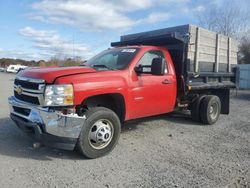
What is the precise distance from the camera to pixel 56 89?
4.68m

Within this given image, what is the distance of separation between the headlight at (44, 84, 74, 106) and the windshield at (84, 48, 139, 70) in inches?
A: 48.5

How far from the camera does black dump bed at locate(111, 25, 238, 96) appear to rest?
7082 millimetres

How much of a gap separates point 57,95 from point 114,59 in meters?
1.99

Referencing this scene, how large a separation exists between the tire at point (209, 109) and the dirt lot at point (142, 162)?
766 mm

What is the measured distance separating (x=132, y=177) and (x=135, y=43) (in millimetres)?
4372

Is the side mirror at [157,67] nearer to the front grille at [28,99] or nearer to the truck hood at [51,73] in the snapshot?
the truck hood at [51,73]

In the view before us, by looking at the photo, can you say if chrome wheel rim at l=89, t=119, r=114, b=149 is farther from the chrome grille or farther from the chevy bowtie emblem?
the chevy bowtie emblem

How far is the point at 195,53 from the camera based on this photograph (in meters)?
7.40

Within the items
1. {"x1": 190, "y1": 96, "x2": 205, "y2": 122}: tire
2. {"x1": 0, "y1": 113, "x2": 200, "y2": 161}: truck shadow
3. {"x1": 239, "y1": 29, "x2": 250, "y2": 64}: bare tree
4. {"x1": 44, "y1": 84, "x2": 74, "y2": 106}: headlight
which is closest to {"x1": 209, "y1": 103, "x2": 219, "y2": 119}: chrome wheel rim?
{"x1": 190, "y1": 96, "x2": 205, "y2": 122}: tire

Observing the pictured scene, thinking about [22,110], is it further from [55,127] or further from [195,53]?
[195,53]

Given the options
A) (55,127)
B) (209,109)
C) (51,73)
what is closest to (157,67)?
(51,73)

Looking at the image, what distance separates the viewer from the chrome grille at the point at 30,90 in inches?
189

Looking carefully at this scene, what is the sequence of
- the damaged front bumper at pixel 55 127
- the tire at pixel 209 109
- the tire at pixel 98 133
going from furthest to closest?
the tire at pixel 209 109 → the tire at pixel 98 133 → the damaged front bumper at pixel 55 127

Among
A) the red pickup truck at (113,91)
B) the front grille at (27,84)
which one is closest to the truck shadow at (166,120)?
the red pickup truck at (113,91)
